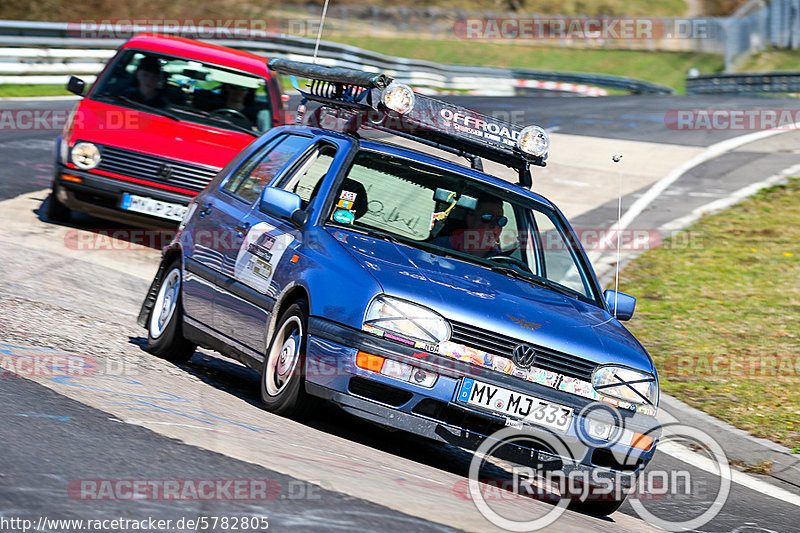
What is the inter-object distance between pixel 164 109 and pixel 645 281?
549 centimetres

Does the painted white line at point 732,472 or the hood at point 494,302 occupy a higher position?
the hood at point 494,302

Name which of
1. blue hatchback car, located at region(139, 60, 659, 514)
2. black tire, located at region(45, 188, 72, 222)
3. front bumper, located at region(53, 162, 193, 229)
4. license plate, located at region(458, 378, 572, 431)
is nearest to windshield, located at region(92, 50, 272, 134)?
front bumper, located at region(53, 162, 193, 229)

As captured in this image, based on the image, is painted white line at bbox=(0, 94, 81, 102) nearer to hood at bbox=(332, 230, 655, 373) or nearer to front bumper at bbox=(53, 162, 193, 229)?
front bumper at bbox=(53, 162, 193, 229)

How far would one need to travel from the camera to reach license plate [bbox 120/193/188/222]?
11.5 m

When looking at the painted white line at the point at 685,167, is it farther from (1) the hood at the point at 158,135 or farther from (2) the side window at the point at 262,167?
(2) the side window at the point at 262,167

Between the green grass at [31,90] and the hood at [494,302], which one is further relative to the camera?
the green grass at [31,90]

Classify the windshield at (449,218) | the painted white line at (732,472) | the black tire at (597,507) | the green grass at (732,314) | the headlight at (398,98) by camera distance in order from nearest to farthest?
the black tire at (597,507)
the windshield at (449,218)
the headlight at (398,98)
the painted white line at (732,472)
the green grass at (732,314)

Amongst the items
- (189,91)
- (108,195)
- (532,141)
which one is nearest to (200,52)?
(189,91)

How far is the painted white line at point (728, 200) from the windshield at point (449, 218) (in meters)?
8.88

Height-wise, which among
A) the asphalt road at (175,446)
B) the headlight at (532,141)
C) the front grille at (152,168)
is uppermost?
the headlight at (532,141)

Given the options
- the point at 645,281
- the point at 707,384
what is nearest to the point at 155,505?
the point at 707,384

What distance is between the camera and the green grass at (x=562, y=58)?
5934cm

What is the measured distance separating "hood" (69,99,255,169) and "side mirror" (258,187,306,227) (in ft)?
16.2

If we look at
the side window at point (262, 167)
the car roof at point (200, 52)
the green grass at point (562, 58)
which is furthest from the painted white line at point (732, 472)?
the green grass at point (562, 58)
